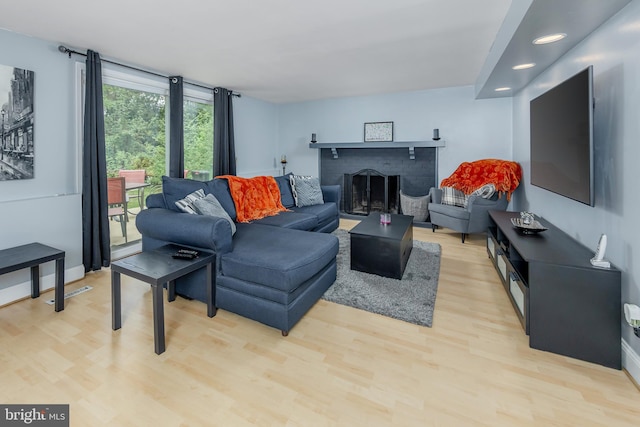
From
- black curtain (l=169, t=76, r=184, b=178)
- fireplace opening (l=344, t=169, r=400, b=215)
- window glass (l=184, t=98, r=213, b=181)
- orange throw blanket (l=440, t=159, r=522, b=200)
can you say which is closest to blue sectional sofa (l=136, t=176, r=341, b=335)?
black curtain (l=169, t=76, r=184, b=178)

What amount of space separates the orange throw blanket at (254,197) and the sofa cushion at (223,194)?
0.15ft

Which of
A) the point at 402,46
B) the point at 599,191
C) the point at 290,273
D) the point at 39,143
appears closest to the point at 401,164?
the point at 402,46

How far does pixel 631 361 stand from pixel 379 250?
1704 mm

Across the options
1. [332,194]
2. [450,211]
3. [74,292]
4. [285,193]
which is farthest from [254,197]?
[450,211]

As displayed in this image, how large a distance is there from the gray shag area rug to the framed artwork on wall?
276 centimetres

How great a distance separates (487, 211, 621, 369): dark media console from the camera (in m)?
1.63

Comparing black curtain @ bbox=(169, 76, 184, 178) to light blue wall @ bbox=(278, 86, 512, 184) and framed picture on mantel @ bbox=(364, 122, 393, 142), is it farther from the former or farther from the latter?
framed picture on mantel @ bbox=(364, 122, 393, 142)

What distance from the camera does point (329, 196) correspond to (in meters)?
4.55

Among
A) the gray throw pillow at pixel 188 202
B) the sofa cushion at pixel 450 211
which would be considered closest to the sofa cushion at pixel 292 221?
the gray throw pillow at pixel 188 202

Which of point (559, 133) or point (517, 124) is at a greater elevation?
point (517, 124)

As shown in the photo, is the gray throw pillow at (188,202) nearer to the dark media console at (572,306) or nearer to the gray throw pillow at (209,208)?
the gray throw pillow at (209,208)

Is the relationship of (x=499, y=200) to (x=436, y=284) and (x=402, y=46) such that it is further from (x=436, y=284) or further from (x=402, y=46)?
(x=402, y=46)

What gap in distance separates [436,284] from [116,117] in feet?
12.3

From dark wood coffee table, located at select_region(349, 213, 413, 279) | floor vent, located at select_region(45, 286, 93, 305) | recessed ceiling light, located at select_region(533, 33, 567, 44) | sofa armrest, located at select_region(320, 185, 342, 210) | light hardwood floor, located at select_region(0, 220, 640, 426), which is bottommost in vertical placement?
light hardwood floor, located at select_region(0, 220, 640, 426)
